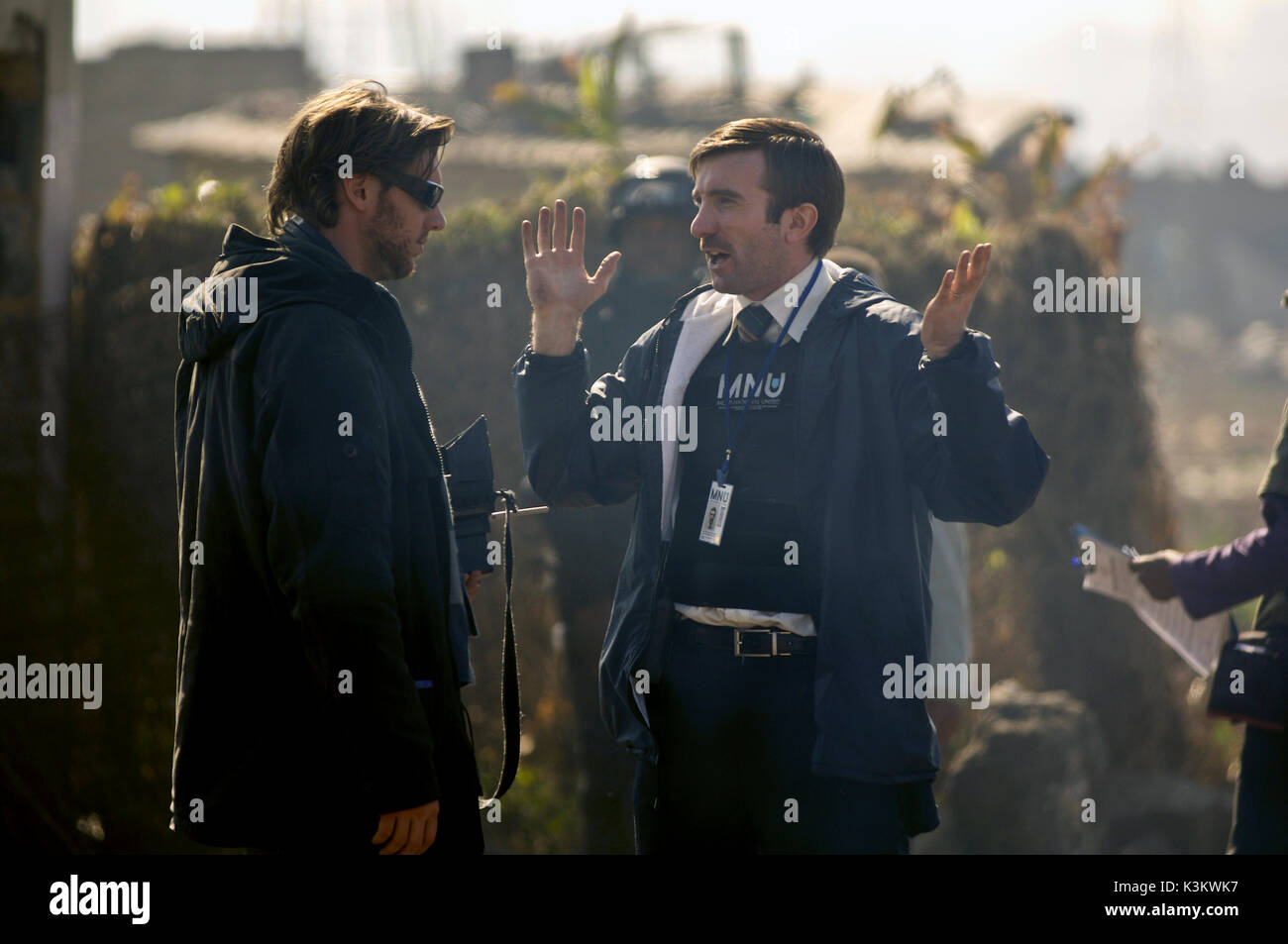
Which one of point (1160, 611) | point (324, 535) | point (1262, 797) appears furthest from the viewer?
point (1160, 611)

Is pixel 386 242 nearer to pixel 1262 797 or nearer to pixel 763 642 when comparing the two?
pixel 763 642

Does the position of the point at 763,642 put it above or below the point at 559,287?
below

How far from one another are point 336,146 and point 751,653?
1621mm

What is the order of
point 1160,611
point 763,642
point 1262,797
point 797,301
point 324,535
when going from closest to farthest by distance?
point 324,535 → point 763,642 → point 797,301 → point 1262,797 → point 1160,611

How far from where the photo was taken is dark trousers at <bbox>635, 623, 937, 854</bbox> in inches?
125

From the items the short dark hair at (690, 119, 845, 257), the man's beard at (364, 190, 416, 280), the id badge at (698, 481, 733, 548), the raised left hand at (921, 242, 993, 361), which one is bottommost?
the id badge at (698, 481, 733, 548)

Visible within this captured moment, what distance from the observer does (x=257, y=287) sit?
2.72 meters

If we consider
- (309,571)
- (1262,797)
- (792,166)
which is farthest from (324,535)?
(1262,797)

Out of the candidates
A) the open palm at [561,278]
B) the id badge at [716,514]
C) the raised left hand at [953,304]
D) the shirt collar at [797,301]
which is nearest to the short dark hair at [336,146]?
the open palm at [561,278]

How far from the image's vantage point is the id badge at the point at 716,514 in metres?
3.29

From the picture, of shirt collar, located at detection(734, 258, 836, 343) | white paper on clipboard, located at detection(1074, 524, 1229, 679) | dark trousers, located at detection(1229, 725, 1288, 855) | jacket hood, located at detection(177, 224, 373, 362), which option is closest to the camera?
jacket hood, located at detection(177, 224, 373, 362)

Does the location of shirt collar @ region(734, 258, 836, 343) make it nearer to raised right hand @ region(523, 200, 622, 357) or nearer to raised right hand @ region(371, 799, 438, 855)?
raised right hand @ region(523, 200, 622, 357)

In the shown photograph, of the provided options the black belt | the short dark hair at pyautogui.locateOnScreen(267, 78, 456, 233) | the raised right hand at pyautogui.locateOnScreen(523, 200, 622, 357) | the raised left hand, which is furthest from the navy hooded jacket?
the raised left hand

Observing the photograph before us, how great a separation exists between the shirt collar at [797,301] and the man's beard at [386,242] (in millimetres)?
991
